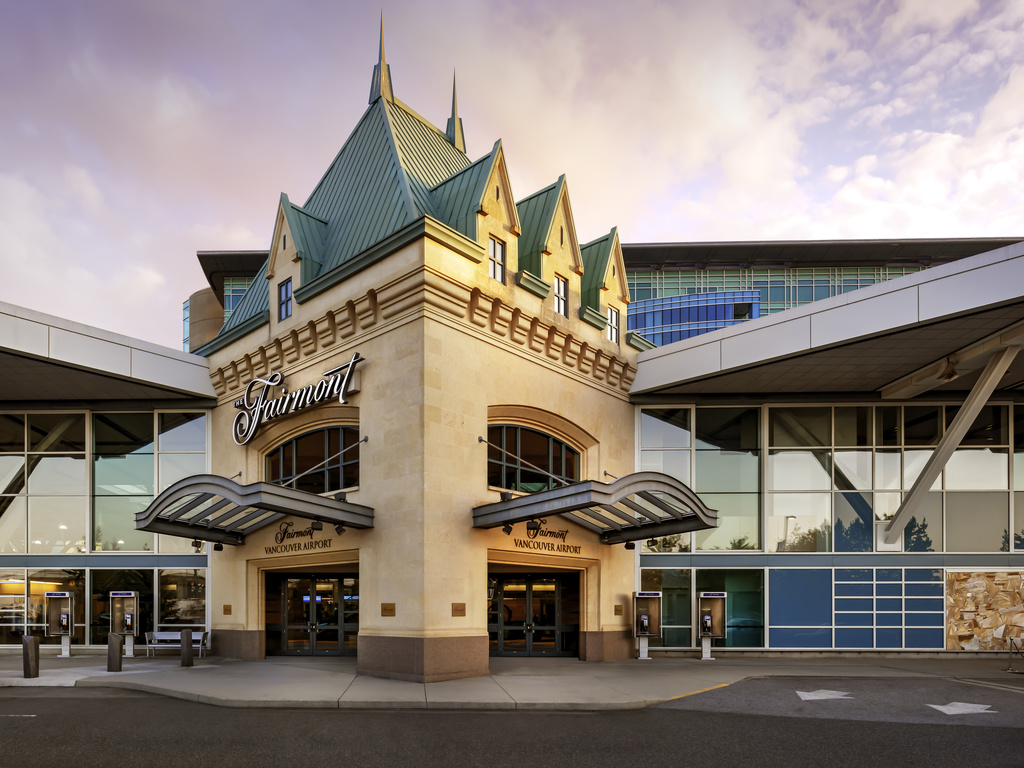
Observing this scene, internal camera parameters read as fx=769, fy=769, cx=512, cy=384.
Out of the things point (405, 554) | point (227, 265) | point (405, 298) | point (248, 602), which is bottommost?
point (248, 602)

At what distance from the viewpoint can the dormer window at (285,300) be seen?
22.8 m

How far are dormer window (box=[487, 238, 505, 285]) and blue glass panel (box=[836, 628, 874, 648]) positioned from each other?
49.3ft

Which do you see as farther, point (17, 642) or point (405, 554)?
point (17, 642)

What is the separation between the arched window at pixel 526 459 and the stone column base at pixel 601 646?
14.7 feet

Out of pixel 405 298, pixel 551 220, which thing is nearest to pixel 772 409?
pixel 551 220

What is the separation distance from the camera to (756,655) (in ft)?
77.0

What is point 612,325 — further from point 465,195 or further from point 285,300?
point 285,300

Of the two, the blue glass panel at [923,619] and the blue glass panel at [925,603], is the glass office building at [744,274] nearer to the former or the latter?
the blue glass panel at [925,603]

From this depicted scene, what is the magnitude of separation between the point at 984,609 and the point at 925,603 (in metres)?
1.80

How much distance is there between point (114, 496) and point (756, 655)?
2108 centimetres

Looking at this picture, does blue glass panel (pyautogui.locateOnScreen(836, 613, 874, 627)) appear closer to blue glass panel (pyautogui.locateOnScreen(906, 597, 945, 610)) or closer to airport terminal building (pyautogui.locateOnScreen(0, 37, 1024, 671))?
airport terminal building (pyautogui.locateOnScreen(0, 37, 1024, 671))

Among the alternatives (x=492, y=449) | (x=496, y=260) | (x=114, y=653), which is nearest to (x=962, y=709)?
(x=492, y=449)

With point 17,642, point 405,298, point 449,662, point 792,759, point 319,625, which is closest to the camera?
point 792,759

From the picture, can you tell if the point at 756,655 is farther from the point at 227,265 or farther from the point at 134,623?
the point at 227,265
